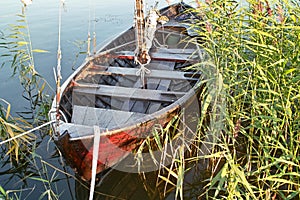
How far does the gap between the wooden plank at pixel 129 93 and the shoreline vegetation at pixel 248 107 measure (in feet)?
2.04

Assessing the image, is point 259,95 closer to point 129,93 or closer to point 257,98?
point 257,98

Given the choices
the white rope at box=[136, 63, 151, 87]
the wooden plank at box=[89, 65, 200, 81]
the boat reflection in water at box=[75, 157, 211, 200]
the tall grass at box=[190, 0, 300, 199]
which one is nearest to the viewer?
the tall grass at box=[190, 0, 300, 199]

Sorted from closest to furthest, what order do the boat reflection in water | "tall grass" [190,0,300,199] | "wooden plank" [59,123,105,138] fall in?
"tall grass" [190,0,300,199] → "wooden plank" [59,123,105,138] → the boat reflection in water

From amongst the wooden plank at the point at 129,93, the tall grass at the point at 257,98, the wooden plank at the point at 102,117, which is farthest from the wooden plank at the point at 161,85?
the tall grass at the point at 257,98

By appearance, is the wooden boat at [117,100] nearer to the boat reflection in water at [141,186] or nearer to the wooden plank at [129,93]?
the wooden plank at [129,93]

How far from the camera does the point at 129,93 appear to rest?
12.9 ft

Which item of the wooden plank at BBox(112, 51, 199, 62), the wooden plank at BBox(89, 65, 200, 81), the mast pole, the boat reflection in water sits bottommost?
the boat reflection in water

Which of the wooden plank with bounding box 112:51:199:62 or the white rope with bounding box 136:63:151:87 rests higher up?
the wooden plank with bounding box 112:51:199:62

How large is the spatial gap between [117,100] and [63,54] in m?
3.42

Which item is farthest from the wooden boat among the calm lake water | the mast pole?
the calm lake water

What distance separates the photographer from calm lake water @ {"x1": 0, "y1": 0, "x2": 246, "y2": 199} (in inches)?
135

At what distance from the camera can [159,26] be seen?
5777 mm

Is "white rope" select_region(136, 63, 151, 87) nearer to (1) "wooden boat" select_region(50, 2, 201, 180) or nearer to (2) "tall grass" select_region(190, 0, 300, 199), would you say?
(1) "wooden boat" select_region(50, 2, 201, 180)

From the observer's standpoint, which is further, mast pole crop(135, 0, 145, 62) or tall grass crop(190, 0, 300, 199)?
mast pole crop(135, 0, 145, 62)
